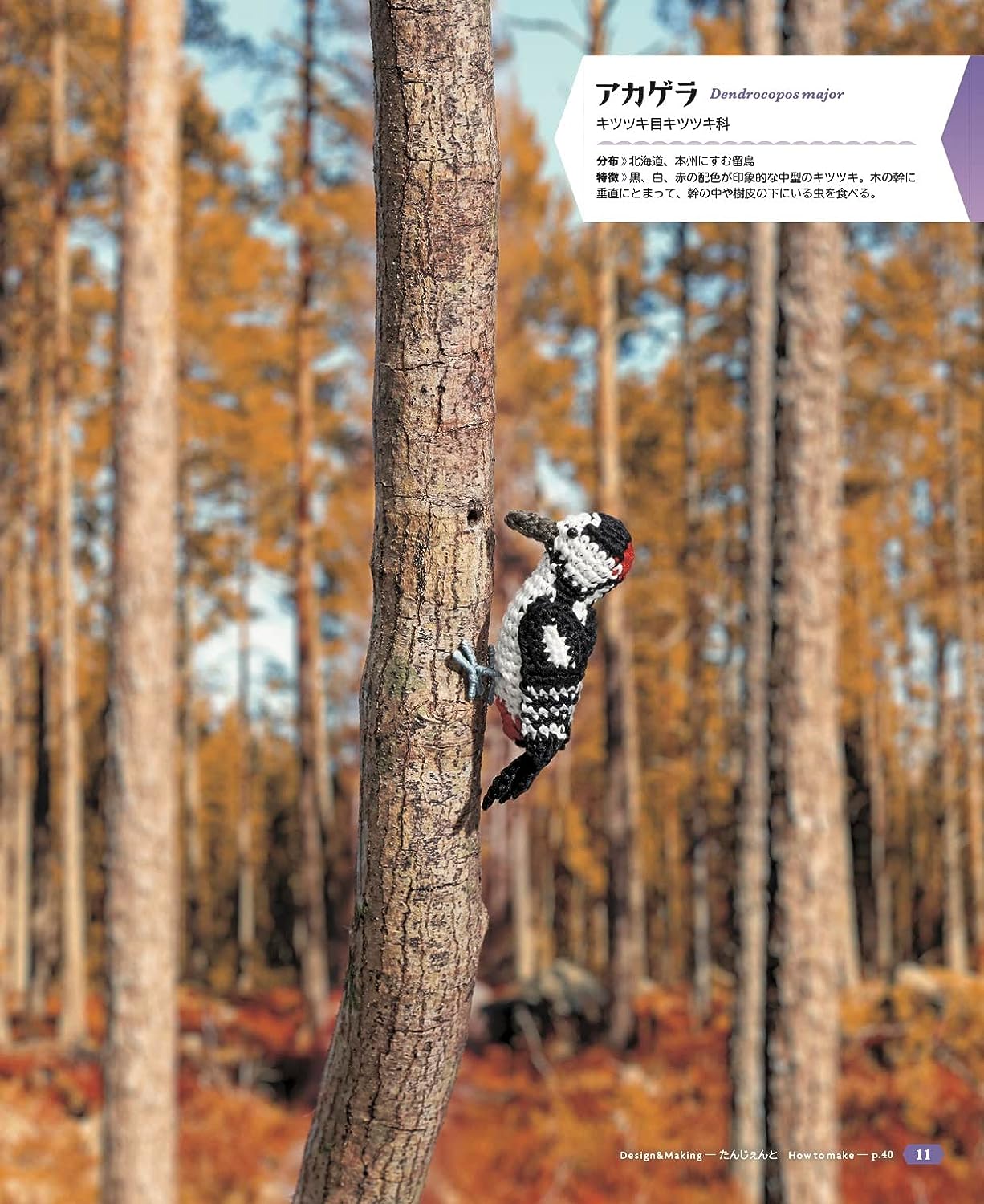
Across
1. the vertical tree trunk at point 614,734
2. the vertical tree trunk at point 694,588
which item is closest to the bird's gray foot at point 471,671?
the vertical tree trunk at point 614,734

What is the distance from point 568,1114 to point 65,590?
19.5 feet

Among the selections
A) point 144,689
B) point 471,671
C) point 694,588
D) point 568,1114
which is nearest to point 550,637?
point 471,671

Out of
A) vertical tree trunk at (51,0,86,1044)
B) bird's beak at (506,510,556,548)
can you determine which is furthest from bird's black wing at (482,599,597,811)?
vertical tree trunk at (51,0,86,1044)

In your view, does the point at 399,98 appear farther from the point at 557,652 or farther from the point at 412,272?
the point at 557,652

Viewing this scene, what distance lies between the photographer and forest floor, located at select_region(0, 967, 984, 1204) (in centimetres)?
718

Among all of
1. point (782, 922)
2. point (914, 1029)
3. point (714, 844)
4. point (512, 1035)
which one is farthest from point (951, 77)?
point (714, 844)

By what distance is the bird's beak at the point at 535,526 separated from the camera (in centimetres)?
156

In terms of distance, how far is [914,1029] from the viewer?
898 centimetres

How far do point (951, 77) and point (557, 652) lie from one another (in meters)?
1.97

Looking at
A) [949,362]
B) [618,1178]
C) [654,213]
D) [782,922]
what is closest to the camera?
[654,213]

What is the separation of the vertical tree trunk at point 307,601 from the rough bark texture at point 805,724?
23.6 feet

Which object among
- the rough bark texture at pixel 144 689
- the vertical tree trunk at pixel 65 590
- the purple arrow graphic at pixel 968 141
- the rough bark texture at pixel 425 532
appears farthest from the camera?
the vertical tree trunk at pixel 65 590

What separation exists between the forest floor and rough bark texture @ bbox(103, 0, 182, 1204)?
2680mm

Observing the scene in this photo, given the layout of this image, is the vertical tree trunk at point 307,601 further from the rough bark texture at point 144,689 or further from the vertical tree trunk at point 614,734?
the rough bark texture at point 144,689
